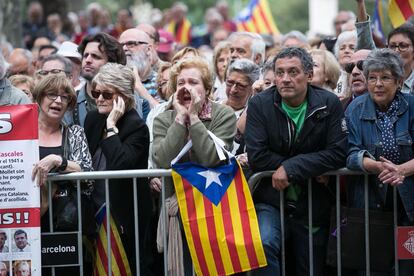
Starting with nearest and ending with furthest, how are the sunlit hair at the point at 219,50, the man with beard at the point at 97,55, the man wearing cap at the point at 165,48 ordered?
the man with beard at the point at 97,55, the sunlit hair at the point at 219,50, the man wearing cap at the point at 165,48

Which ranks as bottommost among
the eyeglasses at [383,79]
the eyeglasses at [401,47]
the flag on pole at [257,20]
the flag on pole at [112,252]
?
the flag on pole at [112,252]

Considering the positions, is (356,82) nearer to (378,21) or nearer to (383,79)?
(383,79)

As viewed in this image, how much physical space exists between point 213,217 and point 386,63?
69.9 inches

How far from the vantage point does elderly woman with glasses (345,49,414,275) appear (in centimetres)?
805

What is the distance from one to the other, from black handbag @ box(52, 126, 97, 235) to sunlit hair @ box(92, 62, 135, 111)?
84 centimetres

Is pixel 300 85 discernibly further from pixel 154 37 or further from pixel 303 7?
pixel 303 7

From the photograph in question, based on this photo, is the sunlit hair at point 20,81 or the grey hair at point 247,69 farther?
the sunlit hair at point 20,81

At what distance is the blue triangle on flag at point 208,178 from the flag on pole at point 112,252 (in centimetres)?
72

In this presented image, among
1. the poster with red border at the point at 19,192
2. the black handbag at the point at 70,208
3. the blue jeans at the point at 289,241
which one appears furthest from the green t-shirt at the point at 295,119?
the poster with red border at the point at 19,192

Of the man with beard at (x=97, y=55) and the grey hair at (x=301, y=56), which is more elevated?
the man with beard at (x=97, y=55)

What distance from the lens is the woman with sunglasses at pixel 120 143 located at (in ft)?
27.4

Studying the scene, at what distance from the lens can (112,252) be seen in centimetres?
838

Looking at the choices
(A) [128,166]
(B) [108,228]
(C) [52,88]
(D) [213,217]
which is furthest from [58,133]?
(D) [213,217]

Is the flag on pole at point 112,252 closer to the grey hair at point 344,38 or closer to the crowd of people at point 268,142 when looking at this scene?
the crowd of people at point 268,142
